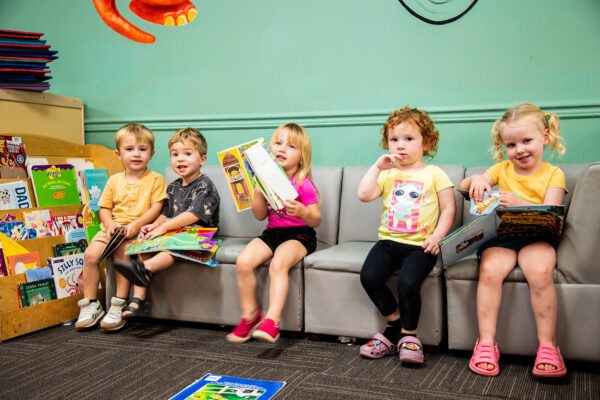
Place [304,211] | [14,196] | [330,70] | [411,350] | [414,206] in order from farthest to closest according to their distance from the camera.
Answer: [330,70] → [14,196] → [304,211] → [414,206] → [411,350]

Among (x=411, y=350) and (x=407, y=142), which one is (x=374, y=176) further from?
(x=411, y=350)

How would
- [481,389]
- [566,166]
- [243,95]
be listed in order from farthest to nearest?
[243,95]
[566,166]
[481,389]

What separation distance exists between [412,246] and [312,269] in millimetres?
445

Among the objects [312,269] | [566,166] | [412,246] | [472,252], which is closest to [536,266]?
[472,252]

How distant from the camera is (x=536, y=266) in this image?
1.80 metres

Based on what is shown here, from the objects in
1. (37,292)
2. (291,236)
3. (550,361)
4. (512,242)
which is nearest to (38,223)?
(37,292)

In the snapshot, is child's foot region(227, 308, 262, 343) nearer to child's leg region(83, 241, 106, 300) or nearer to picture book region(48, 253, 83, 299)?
child's leg region(83, 241, 106, 300)

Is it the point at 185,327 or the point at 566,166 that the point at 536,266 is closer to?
the point at 566,166

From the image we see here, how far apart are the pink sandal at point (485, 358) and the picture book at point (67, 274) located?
6.31 ft

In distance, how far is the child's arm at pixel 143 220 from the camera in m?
2.49

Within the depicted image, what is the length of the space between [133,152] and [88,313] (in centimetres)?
82

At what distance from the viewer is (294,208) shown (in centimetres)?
218

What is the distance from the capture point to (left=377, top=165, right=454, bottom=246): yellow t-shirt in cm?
208

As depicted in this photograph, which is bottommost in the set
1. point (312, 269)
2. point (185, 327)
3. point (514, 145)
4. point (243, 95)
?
point (185, 327)
